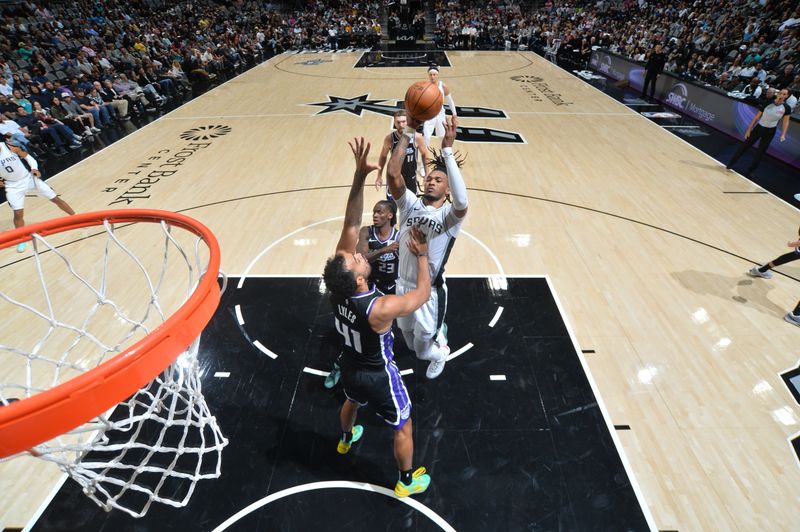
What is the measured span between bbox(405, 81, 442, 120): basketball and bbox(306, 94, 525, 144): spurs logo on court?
6153 millimetres

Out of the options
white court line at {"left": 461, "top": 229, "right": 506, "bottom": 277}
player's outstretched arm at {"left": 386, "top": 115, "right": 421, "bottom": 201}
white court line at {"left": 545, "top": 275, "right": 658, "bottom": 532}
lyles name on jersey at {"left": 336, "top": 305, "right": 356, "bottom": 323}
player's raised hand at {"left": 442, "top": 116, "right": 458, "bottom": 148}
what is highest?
player's raised hand at {"left": 442, "top": 116, "right": 458, "bottom": 148}

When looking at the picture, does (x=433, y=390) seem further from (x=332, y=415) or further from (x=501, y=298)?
(x=501, y=298)

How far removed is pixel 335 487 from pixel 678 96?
13999 mm

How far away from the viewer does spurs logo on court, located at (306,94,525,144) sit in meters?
10.1

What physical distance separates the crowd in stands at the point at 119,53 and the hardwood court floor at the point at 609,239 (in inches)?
55.9

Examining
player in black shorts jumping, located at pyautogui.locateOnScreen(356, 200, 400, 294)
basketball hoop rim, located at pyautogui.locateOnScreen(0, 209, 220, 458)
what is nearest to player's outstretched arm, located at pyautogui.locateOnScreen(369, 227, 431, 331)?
basketball hoop rim, located at pyautogui.locateOnScreen(0, 209, 220, 458)

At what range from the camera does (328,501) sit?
3.12 meters

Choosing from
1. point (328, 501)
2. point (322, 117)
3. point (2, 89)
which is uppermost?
point (2, 89)

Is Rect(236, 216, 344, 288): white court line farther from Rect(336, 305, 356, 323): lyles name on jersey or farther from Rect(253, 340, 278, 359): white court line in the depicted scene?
Rect(336, 305, 356, 323): lyles name on jersey

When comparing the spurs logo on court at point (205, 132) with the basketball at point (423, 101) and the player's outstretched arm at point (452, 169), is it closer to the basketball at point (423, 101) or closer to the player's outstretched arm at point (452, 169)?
the basketball at point (423, 101)

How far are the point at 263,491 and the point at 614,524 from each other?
8.38ft

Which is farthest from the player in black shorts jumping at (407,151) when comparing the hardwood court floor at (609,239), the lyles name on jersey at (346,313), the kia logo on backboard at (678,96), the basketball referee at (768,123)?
the kia logo on backboard at (678,96)

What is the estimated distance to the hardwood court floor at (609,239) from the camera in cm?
340

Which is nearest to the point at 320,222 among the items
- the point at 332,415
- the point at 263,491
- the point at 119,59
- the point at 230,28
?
the point at 332,415
